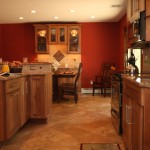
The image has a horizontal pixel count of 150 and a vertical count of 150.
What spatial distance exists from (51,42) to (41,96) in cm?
388

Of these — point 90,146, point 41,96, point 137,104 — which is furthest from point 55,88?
point 137,104

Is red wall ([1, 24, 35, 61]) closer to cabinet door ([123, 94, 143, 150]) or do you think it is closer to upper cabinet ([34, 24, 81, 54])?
upper cabinet ([34, 24, 81, 54])

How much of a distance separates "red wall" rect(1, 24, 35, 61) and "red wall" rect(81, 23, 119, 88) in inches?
74.5

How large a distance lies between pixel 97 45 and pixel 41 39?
1982 millimetres

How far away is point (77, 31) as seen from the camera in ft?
23.8

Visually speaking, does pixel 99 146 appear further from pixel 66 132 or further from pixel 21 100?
pixel 21 100

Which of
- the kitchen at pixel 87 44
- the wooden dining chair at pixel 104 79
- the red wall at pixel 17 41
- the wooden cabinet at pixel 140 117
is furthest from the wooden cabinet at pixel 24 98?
the red wall at pixel 17 41

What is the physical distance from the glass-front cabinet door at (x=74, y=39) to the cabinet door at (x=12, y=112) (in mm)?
4360

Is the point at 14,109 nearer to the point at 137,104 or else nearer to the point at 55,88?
the point at 137,104

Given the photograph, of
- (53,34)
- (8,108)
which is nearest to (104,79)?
(53,34)

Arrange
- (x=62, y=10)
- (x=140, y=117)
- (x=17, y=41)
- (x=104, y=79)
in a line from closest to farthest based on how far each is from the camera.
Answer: (x=140, y=117), (x=62, y=10), (x=104, y=79), (x=17, y=41)

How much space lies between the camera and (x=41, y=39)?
24.1 feet

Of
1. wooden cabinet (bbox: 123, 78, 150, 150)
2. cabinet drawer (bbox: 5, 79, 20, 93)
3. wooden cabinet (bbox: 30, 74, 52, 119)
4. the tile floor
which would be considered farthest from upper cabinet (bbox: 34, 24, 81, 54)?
wooden cabinet (bbox: 123, 78, 150, 150)

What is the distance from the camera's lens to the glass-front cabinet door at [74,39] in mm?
7254
